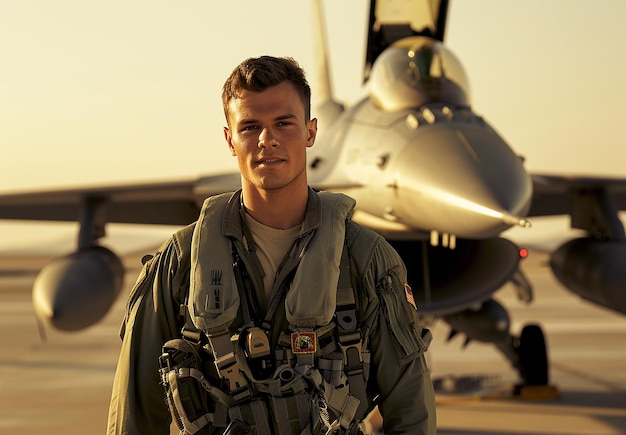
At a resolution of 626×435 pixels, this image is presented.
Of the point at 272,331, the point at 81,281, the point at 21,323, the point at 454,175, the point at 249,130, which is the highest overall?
the point at 249,130

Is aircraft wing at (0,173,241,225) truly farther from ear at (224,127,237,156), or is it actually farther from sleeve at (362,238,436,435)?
sleeve at (362,238,436,435)

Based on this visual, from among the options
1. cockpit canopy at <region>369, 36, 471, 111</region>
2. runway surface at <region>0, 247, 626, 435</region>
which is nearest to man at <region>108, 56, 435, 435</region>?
cockpit canopy at <region>369, 36, 471, 111</region>

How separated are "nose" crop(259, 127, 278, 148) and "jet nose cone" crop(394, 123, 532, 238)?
9.83 ft

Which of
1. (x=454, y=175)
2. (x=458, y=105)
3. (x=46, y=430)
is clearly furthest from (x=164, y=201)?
(x=454, y=175)

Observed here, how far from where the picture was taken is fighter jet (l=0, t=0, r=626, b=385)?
5.33 m

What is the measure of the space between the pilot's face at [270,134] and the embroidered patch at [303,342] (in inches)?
14.0

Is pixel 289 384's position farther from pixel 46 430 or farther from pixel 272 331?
pixel 46 430

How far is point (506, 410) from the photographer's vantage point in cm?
744

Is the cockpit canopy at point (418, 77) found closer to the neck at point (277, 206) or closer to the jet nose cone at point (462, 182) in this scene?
the jet nose cone at point (462, 182)

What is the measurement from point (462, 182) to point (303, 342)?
3.44m

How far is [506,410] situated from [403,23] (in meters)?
3.65

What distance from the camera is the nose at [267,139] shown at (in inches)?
75.8

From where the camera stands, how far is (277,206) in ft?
6.56

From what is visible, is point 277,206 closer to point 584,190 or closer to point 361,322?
point 361,322
